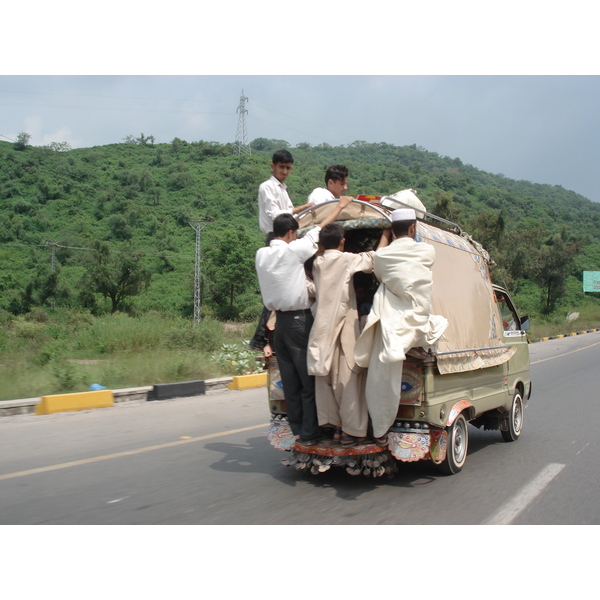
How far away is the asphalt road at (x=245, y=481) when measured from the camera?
439cm

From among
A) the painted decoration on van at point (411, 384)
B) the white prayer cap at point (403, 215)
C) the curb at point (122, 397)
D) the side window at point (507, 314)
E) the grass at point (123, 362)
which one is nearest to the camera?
the painted decoration on van at point (411, 384)

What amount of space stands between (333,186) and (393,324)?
2.06 meters

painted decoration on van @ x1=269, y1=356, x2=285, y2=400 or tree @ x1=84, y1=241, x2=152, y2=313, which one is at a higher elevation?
tree @ x1=84, y1=241, x2=152, y2=313

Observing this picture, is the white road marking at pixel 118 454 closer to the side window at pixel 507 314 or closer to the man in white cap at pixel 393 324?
the man in white cap at pixel 393 324

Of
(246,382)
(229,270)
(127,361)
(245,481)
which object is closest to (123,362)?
(127,361)

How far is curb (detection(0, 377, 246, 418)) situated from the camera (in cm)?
908

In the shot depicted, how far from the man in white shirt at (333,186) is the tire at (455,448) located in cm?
255

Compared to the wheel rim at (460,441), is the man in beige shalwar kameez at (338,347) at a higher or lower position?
higher

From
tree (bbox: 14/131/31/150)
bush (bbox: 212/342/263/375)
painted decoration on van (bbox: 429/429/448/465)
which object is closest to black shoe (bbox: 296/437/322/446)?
painted decoration on van (bbox: 429/429/448/465)

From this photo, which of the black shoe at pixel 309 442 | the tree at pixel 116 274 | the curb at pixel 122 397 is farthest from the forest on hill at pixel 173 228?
the black shoe at pixel 309 442

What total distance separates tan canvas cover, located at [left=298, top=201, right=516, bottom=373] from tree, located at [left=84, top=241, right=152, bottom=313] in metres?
53.8

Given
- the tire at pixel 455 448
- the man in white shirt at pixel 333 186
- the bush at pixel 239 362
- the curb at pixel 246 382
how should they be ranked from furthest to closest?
the bush at pixel 239 362 < the curb at pixel 246 382 < the man in white shirt at pixel 333 186 < the tire at pixel 455 448

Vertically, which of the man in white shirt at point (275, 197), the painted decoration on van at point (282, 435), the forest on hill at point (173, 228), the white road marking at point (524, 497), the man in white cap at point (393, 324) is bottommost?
the white road marking at point (524, 497)

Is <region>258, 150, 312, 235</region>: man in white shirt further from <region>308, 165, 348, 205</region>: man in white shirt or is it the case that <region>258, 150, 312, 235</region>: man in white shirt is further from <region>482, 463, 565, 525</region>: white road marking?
<region>482, 463, 565, 525</region>: white road marking
